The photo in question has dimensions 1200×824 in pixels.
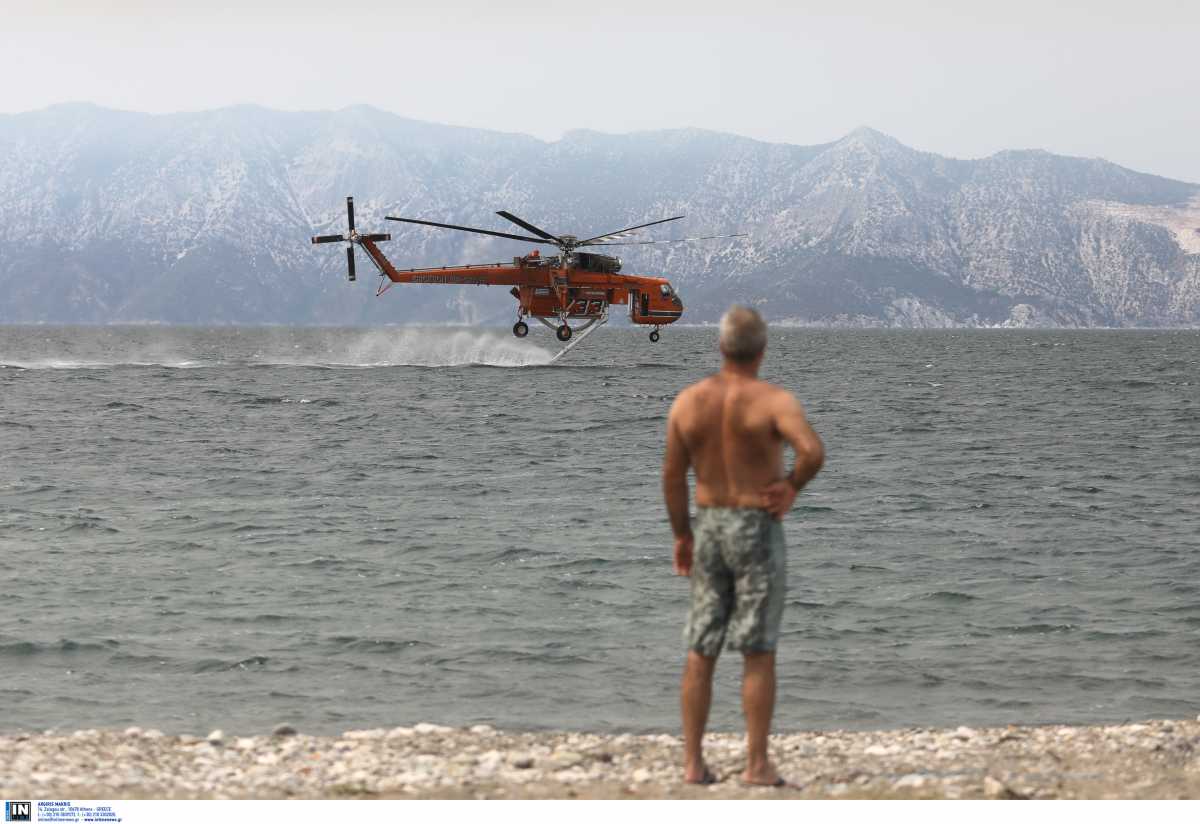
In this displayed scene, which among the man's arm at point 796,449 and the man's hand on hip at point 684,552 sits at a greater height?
the man's arm at point 796,449

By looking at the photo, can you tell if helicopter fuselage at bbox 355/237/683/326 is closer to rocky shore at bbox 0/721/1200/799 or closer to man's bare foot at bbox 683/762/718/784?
rocky shore at bbox 0/721/1200/799

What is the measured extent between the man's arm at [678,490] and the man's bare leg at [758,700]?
756 mm

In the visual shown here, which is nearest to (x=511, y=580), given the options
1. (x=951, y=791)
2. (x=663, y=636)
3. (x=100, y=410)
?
(x=663, y=636)

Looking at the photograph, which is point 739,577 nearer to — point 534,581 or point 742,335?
point 742,335

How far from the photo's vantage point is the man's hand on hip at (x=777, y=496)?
860cm

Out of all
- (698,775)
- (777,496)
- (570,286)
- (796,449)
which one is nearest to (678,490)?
(777,496)

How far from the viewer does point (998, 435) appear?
171 ft

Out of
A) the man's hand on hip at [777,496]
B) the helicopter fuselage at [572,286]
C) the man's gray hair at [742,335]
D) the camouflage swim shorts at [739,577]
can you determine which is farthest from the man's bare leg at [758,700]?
the helicopter fuselage at [572,286]

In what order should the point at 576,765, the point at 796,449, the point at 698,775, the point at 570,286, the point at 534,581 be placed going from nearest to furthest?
1. the point at 796,449
2. the point at 698,775
3. the point at 576,765
4. the point at 534,581
5. the point at 570,286

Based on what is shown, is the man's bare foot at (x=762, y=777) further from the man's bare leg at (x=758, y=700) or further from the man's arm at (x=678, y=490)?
the man's arm at (x=678, y=490)

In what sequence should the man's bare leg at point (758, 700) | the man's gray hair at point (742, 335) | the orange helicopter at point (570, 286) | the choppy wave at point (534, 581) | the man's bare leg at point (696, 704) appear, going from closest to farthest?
the man's gray hair at point (742, 335)
the man's bare leg at point (758, 700)
the man's bare leg at point (696, 704)
the choppy wave at point (534, 581)
the orange helicopter at point (570, 286)

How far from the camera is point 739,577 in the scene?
8.81 meters

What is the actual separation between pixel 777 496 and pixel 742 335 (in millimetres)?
1061

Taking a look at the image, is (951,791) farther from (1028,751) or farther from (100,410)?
(100,410)
